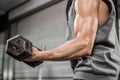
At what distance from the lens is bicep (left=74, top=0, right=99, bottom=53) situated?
1026 millimetres

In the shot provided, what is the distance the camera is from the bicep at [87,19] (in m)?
1.03

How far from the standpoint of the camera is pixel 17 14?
4965 mm

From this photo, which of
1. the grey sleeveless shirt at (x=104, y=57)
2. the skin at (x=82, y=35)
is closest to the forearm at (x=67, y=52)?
the skin at (x=82, y=35)

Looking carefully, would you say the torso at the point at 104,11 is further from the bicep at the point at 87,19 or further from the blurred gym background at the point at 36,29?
the blurred gym background at the point at 36,29

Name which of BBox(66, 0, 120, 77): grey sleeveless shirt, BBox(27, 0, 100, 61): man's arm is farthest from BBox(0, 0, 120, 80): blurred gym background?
BBox(27, 0, 100, 61): man's arm

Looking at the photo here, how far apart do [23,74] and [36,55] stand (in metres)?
3.91

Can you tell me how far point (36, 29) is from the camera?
15.1ft

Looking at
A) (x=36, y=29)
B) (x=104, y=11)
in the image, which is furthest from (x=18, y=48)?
(x=36, y=29)

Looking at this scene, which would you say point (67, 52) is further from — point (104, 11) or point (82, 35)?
point (104, 11)

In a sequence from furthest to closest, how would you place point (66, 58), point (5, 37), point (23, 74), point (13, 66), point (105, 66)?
point (5, 37)
point (13, 66)
point (23, 74)
point (105, 66)
point (66, 58)

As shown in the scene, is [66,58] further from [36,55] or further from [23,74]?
[23,74]

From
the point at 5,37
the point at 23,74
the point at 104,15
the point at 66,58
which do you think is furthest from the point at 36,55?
the point at 5,37

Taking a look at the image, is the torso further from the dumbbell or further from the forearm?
the dumbbell

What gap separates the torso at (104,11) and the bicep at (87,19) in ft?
0.18
